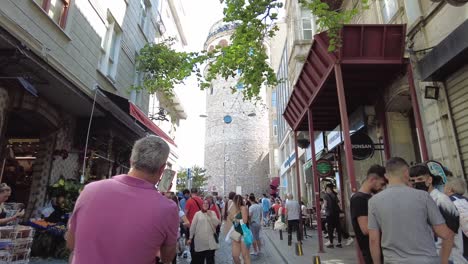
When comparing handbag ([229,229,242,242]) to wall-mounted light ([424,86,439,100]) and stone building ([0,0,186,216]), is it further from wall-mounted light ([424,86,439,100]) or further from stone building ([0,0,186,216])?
wall-mounted light ([424,86,439,100])

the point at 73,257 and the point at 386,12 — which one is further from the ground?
the point at 386,12

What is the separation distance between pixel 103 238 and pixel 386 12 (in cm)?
955

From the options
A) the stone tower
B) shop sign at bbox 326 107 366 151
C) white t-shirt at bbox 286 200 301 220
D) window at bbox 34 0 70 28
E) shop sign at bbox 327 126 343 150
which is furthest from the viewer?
the stone tower

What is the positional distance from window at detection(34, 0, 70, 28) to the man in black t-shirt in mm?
8301

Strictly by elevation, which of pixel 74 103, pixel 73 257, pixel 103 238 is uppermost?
pixel 74 103

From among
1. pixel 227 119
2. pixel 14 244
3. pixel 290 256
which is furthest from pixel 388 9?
pixel 227 119

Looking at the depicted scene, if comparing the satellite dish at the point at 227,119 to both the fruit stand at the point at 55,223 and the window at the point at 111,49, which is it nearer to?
the window at the point at 111,49

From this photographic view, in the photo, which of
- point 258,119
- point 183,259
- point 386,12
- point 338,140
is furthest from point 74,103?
point 258,119

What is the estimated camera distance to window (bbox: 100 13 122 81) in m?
11.0

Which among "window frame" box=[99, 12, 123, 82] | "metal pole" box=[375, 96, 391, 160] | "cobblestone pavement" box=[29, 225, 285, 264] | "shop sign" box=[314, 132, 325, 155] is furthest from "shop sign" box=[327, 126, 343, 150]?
"window frame" box=[99, 12, 123, 82]

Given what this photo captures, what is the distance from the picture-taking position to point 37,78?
21.9 ft

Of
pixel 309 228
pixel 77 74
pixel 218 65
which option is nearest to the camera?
pixel 218 65

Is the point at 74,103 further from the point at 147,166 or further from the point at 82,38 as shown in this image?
the point at 147,166

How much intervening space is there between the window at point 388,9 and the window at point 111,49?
364 inches
